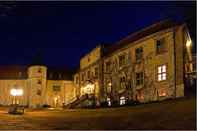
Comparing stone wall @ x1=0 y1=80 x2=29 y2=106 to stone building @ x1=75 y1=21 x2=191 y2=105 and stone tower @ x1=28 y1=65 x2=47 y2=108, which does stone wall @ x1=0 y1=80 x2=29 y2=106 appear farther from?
stone building @ x1=75 y1=21 x2=191 y2=105

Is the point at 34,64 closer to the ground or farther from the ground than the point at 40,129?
farther from the ground

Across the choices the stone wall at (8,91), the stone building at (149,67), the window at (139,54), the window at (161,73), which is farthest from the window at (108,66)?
the stone wall at (8,91)

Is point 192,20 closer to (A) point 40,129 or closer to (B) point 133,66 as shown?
(B) point 133,66

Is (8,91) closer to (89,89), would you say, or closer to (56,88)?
(56,88)

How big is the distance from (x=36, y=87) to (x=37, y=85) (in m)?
0.43

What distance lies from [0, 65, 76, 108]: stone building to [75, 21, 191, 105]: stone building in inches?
980

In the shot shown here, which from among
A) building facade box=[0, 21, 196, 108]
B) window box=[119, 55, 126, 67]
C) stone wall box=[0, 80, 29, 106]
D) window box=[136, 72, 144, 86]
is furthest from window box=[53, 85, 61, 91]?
window box=[136, 72, 144, 86]

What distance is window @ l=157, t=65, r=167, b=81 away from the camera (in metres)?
36.6

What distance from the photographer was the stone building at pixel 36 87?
72631 mm

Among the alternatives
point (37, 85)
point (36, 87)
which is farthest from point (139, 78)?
point (36, 87)

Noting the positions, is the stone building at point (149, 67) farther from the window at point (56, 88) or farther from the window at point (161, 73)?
the window at point (56, 88)

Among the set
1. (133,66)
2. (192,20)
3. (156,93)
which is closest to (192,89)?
(156,93)

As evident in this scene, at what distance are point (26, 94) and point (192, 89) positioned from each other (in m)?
45.9

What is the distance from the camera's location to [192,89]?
3403 cm
